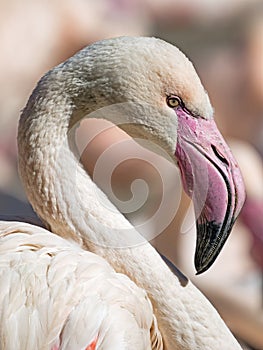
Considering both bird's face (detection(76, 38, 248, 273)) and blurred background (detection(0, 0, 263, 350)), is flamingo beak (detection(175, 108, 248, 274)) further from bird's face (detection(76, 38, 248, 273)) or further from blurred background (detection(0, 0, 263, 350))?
blurred background (detection(0, 0, 263, 350))

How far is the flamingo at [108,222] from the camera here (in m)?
1.59

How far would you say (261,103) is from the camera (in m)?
4.56

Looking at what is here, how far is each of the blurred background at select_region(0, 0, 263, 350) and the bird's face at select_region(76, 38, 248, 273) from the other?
1.54 m

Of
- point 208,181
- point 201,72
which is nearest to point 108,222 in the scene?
point 208,181

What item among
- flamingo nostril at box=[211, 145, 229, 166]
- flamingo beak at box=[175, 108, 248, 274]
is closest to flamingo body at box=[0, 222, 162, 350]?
flamingo beak at box=[175, 108, 248, 274]

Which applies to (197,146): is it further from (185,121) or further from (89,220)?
(89,220)

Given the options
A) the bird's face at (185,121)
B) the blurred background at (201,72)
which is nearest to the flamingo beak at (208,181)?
the bird's face at (185,121)

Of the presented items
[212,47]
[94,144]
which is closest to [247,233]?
[94,144]

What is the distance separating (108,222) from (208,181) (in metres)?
0.23

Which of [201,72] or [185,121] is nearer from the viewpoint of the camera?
[185,121]

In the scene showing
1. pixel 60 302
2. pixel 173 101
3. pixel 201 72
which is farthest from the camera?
pixel 201 72

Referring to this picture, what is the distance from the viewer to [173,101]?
169 centimetres

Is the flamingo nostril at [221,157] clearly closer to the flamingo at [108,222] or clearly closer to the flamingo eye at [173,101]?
the flamingo at [108,222]

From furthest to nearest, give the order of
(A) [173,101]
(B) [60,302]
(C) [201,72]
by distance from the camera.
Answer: (C) [201,72] → (A) [173,101] → (B) [60,302]
